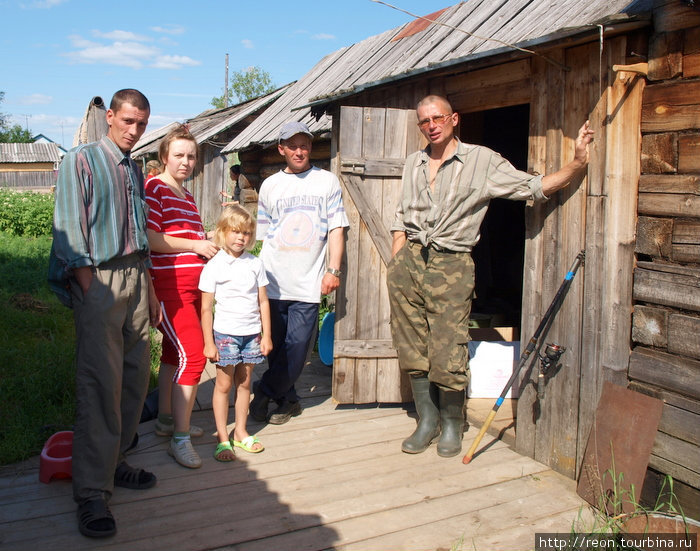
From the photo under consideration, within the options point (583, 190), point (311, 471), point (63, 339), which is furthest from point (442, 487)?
point (63, 339)

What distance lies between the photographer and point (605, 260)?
343 centimetres

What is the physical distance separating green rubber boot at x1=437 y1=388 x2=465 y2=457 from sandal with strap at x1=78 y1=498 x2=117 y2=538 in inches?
79.6

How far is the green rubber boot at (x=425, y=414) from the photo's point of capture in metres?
4.11

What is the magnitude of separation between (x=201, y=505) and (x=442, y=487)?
1.34 m

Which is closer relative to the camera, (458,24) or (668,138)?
(668,138)

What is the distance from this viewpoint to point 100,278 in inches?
118

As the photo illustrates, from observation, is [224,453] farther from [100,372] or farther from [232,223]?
[232,223]

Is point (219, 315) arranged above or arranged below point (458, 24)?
below

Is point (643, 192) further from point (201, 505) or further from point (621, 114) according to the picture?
point (201, 505)

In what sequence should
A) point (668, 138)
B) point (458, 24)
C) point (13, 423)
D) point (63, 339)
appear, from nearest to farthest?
point (668, 138), point (13, 423), point (458, 24), point (63, 339)

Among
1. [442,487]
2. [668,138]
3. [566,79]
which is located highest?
[566,79]

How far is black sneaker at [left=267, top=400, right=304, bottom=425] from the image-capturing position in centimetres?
455

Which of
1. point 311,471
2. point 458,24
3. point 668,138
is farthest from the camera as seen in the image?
point 458,24

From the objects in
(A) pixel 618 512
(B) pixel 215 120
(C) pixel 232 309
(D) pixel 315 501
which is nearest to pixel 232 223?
(C) pixel 232 309
